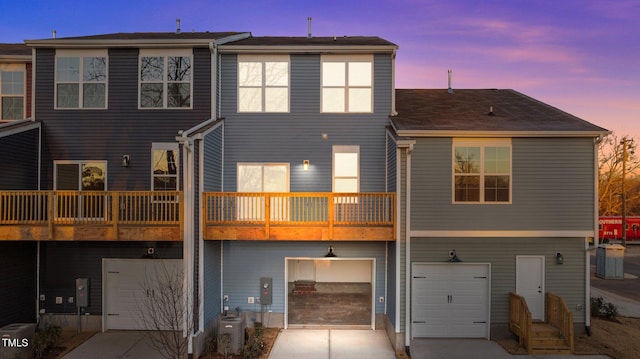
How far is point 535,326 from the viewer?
10.2 meters

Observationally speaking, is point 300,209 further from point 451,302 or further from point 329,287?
point 329,287

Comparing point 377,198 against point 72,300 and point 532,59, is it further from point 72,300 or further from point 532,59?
point 532,59

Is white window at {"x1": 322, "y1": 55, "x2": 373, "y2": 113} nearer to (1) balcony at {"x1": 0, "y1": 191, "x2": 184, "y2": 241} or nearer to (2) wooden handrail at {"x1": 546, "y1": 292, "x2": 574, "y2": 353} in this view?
(1) balcony at {"x1": 0, "y1": 191, "x2": 184, "y2": 241}

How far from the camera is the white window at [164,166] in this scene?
37.8ft

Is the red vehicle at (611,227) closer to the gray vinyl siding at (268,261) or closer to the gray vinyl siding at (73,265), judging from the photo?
the gray vinyl siding at (268,261)

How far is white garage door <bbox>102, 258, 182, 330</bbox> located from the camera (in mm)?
11453

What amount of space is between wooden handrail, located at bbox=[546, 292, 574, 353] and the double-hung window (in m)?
16.3

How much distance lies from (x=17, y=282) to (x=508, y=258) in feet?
44.5

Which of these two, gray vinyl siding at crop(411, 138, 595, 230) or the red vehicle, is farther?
the red vehicle

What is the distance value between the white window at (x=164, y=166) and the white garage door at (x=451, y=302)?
762 centimetres

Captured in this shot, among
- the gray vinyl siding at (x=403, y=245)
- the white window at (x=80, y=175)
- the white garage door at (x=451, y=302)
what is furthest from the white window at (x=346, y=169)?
the white window at (x=80, y=175)

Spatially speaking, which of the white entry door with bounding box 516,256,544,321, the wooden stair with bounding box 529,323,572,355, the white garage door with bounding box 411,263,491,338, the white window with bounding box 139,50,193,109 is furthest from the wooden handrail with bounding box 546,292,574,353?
the white window with bounding box 139,50,193,109

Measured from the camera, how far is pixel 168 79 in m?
11.6

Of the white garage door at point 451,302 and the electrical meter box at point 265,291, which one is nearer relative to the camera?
the white garage door at point 451,302
